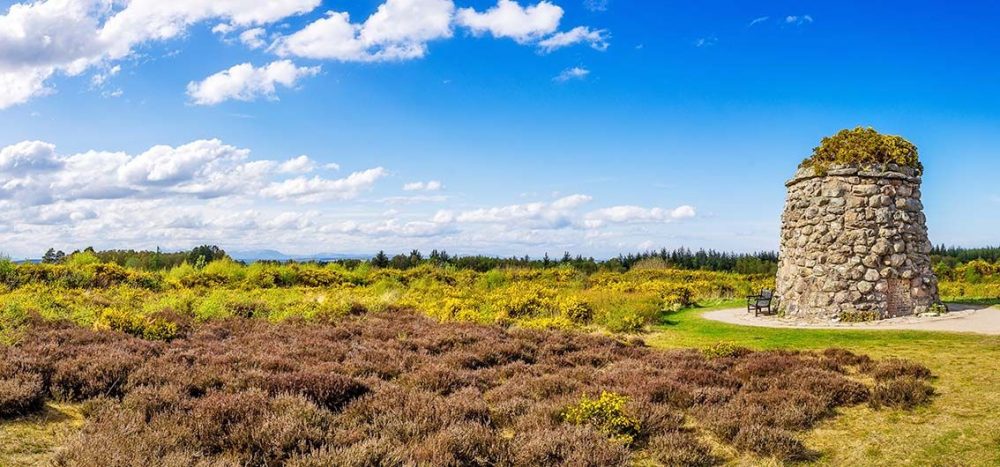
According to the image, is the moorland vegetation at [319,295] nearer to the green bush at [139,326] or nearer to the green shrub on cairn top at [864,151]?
the green bush at [139,326]

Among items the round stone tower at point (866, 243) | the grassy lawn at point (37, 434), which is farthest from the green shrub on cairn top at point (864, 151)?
the grassy lawn at point (37, 434)

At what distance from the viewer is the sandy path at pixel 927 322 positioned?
582 inches

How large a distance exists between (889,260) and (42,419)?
18931mm

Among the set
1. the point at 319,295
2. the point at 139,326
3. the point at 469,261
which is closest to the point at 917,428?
the point at 139,326

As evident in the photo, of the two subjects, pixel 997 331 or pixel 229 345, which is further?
pixel 997 331

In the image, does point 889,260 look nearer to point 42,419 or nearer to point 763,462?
point 763,462

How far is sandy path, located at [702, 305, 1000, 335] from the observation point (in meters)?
14.8

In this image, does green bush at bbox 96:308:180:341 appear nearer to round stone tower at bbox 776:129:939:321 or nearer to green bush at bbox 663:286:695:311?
green bush at bbox 663:286:695:311

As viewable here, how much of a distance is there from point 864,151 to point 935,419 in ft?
38.9

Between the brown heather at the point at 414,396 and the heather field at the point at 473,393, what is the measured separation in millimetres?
31

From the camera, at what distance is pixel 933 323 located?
15750 millimetres

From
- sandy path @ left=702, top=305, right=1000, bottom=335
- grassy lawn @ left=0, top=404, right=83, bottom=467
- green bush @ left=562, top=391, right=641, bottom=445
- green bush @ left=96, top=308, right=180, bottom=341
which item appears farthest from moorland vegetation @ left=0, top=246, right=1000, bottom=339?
green bush @ left=562, top=391, right=641, bottom=445

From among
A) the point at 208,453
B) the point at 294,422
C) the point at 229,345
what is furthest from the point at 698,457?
the point at 229,345

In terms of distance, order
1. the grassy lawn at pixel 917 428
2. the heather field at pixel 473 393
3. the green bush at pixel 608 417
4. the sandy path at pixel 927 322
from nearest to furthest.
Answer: the heather field at pixel 473 393, the grassy lawn at pixel 917 428, the green bush at pixel 608 417, the sandy path at pixel 927 322
